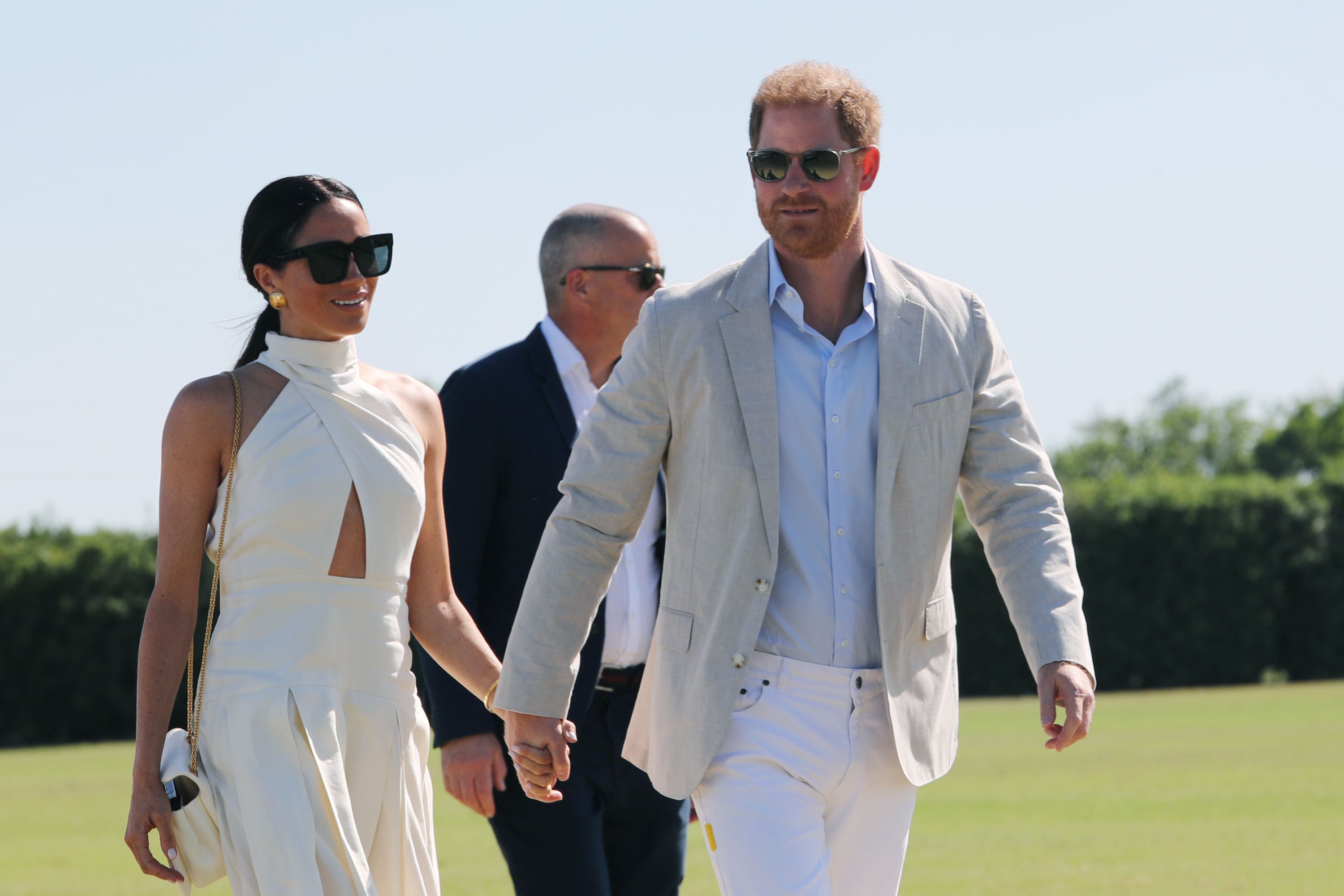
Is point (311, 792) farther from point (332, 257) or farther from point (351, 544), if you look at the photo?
point (332, 257)

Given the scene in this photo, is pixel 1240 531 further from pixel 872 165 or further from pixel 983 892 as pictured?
pixel 872 165

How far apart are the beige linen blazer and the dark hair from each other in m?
0.93

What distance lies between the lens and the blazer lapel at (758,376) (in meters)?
3.99

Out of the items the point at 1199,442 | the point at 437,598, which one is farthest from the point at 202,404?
the point at 1199,442

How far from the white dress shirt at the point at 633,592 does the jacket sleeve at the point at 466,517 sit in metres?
0.33

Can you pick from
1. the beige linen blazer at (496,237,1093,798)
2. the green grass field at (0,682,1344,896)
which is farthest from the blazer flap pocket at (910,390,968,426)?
the green grass field at (0,682,1344,896)

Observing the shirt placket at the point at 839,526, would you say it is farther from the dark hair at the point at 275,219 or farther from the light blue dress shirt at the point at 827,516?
the dark hair at the point at 275,219

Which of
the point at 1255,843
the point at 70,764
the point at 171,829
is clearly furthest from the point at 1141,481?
the point at 171,829

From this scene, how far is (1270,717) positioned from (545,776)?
21445 mm

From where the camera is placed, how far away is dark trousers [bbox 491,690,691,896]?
535 cm

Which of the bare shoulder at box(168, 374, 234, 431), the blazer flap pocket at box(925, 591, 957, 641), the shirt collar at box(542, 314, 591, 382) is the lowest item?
the blazer flap pocket at box(925, 591, 957, 641)

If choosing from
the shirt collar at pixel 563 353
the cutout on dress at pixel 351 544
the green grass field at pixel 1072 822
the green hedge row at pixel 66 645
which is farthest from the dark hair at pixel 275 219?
the green hedge row at pixel 66 645

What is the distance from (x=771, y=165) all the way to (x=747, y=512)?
2.94 feet

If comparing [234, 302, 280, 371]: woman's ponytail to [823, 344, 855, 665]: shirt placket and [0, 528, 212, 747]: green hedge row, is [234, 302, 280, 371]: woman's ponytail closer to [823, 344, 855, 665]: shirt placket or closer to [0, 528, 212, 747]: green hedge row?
[823, 344, 855, 665]: shirt placket
